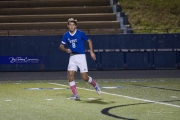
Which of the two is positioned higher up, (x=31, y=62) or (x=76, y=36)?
(x=76, y=36)

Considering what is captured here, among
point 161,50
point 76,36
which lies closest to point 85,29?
point 161,50

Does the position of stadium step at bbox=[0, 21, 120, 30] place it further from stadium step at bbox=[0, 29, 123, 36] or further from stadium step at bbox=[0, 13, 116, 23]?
stadium step at bbox=[0, 29, 123, 36]

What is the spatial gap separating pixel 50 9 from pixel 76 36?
2108 cm

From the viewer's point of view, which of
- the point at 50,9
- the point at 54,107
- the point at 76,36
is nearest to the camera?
the point at 54,107

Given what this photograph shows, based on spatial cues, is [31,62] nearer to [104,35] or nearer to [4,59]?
[4,59]

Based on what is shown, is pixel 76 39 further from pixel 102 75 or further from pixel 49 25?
pixel 49 25

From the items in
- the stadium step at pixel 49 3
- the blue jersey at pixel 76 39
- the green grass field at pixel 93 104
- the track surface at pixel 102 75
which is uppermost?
the stadium step at pixel 49 3

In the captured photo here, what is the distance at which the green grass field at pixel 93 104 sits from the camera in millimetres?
11193

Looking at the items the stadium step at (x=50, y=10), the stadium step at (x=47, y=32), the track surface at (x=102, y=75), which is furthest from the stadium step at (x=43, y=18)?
the track surface at (x=102, y=75)

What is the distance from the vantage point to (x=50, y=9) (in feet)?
118

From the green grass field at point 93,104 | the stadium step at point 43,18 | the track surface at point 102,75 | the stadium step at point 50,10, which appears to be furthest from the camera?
the stadium step at point 50,10

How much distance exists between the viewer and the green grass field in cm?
1119

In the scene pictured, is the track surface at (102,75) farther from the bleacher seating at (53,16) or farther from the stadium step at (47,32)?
the bleacher seating at (53,16)

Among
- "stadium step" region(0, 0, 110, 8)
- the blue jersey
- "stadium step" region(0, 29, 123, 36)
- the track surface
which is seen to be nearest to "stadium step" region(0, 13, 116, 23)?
"stadium step" region(0, 0, 110, 8)
